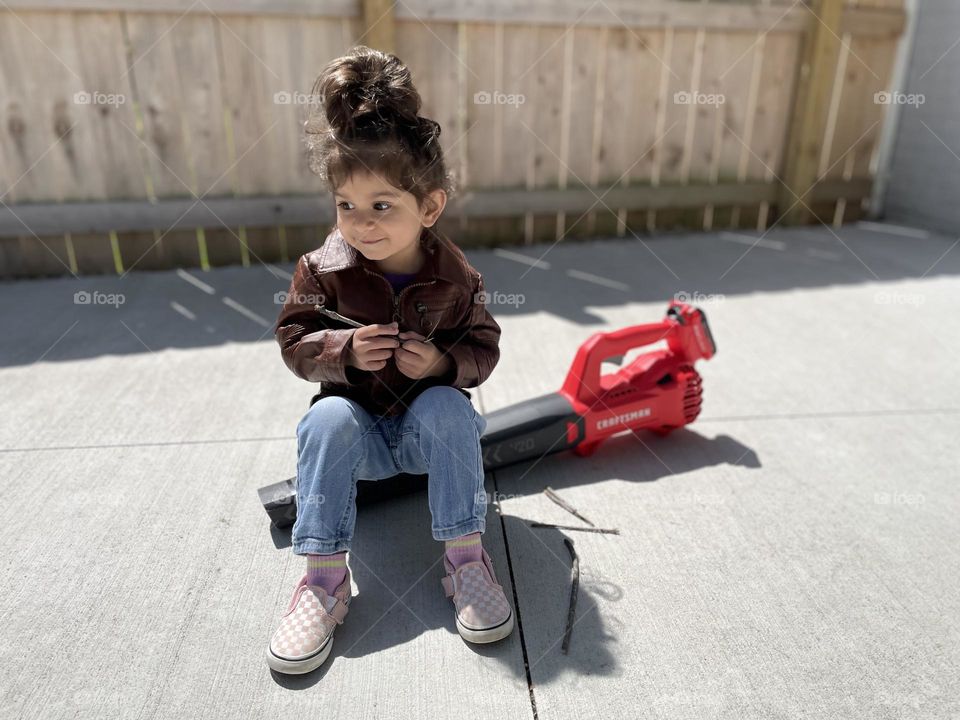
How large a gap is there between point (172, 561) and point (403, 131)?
120cm

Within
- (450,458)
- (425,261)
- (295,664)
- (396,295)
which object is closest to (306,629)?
(295,664)

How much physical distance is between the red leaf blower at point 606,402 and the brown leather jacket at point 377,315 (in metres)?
0.39

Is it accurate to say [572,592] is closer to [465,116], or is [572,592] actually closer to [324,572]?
[324,572]

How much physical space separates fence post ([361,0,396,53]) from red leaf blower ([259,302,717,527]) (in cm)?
281

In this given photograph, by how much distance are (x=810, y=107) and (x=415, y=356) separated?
4634 mm

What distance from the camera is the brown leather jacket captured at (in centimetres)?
170

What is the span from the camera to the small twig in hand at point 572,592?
1.58m

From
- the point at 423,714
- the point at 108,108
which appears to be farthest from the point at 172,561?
the point at 108,108

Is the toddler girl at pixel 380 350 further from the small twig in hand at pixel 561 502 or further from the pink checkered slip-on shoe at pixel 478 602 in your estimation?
the small twig in hand at pixel 561 502

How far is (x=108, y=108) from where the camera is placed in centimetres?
405

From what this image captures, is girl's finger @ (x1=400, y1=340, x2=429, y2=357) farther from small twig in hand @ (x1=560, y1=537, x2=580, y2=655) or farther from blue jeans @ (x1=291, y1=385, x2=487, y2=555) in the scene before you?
small twig in hand @ (x1=560, y1=537, x2=580, y2=655)

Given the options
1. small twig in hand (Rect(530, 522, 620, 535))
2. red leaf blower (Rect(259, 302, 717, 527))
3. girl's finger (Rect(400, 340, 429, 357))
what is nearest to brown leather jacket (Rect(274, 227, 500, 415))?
girl's finger (Rect(400, 340, 429, 357))

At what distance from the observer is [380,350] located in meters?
1.61

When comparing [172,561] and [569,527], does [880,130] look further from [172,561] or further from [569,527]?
[172,561]
